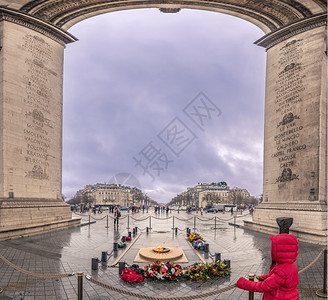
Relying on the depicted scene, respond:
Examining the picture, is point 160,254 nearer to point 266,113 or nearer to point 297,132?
point 297,132

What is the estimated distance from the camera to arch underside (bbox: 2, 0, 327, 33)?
64.3ft

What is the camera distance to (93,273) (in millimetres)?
9141

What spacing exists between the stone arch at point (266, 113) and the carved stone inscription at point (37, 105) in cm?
7

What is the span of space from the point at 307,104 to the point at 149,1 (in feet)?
52.3

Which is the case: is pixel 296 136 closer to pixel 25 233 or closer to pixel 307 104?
pixel 307 104

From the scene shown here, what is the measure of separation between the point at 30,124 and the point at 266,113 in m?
18.4

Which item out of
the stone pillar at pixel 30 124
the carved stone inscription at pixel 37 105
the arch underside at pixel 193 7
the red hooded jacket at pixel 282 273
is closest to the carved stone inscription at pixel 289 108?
the arch underside at pixel 193 7

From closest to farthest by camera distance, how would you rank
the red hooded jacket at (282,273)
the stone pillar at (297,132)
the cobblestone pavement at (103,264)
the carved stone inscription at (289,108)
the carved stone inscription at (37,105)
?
1. the red hooded jacket at (282,273)
2. the cobblestone pavement at (103,264)
3. the stone pillar at (297,132)
4. the carved stone inscription at (289,108)
5. the carved stone inscription at (37,105)

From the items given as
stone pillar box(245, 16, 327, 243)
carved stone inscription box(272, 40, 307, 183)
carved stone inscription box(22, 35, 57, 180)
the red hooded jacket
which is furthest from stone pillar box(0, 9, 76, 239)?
carved stone inscription box(272, 40, 307, 183)

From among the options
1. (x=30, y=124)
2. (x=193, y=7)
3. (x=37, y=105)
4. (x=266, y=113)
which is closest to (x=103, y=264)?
(x=30, y=124)

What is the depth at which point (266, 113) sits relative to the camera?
843 inches

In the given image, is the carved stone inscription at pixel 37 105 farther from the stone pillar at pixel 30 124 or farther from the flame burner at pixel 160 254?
the flame burner at pixel 160 254

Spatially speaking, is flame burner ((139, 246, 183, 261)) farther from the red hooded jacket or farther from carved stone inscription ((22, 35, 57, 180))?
carved stone inscription ((22, 35, 57, 180))

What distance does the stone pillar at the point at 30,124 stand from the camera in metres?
16.8
